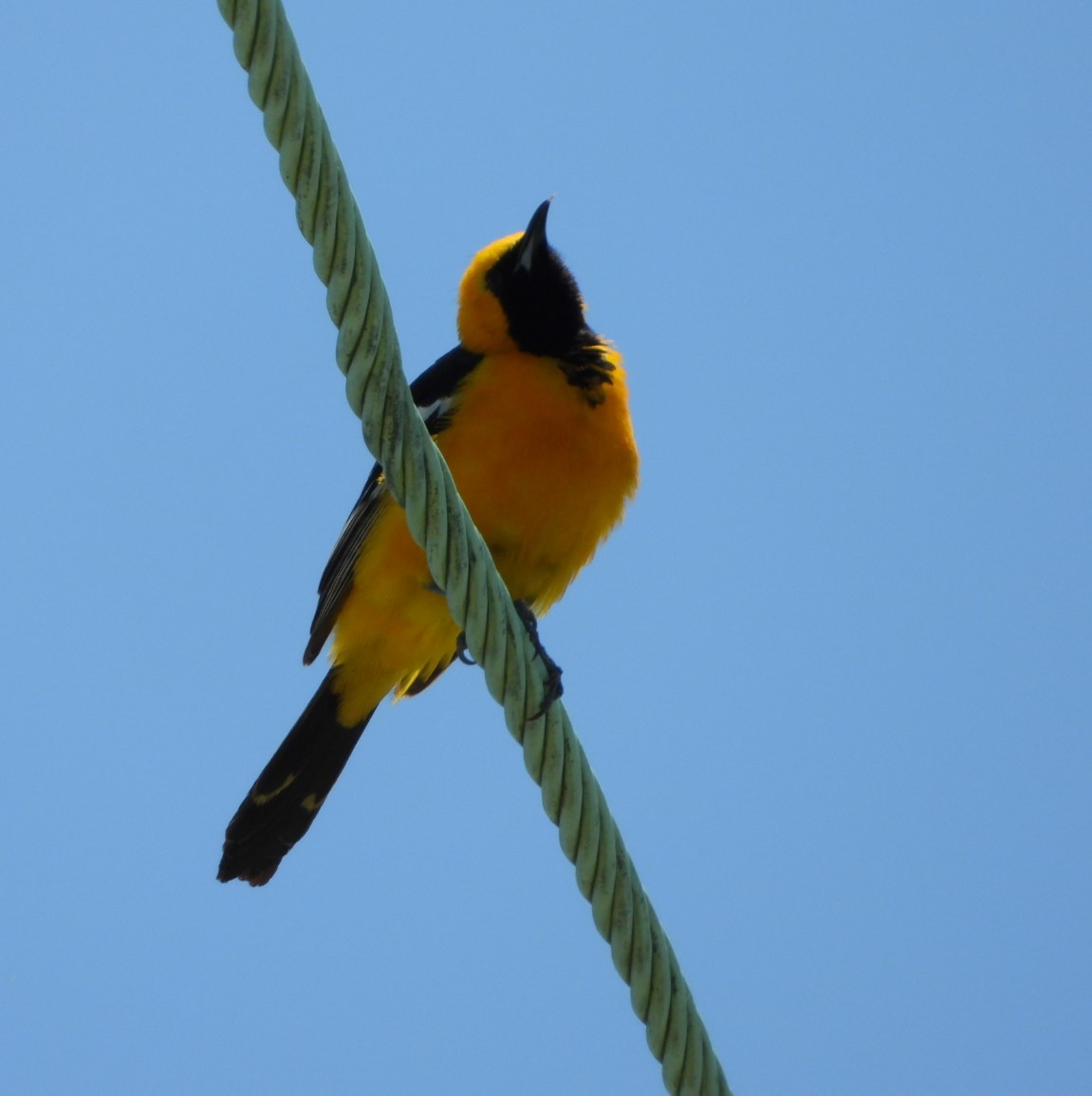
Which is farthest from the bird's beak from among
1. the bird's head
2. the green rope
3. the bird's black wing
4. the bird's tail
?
the green rope

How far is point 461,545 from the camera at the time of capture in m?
2.89

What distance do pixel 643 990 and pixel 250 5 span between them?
1.89 m

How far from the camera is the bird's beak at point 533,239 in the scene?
5520 mm

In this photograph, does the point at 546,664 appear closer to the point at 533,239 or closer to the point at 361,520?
the point at 361,520

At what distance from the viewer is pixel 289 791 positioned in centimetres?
512

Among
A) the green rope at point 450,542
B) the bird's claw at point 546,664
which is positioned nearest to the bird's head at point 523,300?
the bird's claw at point 546,664

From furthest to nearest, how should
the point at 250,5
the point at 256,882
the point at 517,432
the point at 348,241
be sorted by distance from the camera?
the point at 256,882
the point at 517,432
the point at 348,241
the point at 250,5

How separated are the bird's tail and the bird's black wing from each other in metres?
0.29

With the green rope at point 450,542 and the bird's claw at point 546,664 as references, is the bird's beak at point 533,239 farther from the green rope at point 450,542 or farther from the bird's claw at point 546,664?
the green rope at point 450,542

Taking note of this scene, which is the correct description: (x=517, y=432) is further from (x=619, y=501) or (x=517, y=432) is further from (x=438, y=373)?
(x=438, y=373)

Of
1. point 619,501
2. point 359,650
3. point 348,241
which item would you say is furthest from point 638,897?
point 359,650

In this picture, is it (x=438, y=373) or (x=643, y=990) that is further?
(x=438, y=373)

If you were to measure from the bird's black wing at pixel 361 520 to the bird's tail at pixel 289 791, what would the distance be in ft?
0.94

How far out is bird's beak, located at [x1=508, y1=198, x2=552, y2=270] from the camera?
5.52 metres
